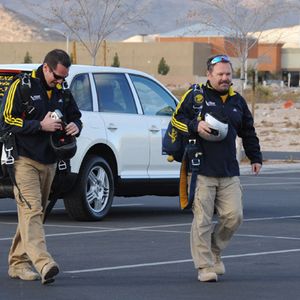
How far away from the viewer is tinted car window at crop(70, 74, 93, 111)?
559 inches

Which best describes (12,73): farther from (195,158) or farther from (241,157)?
(241,157)

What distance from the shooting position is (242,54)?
34.1m

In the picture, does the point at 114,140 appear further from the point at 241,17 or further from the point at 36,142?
the point at 241,17

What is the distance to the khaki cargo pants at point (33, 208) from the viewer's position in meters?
9.20

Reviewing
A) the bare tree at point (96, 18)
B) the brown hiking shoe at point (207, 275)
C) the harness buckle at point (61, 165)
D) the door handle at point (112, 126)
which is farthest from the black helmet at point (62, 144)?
the bare tree at point (96, 18)

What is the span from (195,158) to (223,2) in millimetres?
26510

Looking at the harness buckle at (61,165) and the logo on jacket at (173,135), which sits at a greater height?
the logo on jacket at (173,135)

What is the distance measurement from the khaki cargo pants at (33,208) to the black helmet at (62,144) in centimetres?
18

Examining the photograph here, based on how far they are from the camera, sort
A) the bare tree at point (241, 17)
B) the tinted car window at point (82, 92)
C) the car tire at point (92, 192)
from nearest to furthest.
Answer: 1. the car tire at point (92, 192)
2. the tinted car window at point (82, 92)
3. the bare tree at point (241, 17)

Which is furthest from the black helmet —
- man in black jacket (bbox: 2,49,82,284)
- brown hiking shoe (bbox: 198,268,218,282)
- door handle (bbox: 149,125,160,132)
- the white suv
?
door handle (bbox: 149,125,160,132)

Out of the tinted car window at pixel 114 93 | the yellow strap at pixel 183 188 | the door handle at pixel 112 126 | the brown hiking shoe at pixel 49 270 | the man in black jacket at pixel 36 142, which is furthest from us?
the tinted car window at pixel 114 93

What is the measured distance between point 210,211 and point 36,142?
1567 mm

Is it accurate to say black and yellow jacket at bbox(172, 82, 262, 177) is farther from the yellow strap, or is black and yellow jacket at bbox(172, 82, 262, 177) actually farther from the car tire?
the car tire

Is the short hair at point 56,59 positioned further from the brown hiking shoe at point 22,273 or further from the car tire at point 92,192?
the car tire at point 92,192
